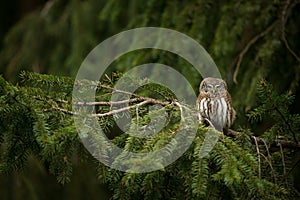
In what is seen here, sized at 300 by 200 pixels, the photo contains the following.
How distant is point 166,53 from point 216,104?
73cm

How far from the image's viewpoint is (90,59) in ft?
11.1

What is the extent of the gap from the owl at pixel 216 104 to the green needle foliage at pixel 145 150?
0.34 meters

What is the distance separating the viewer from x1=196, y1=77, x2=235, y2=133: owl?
7.16ft

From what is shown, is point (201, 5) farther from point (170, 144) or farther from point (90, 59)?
point (170, 144)

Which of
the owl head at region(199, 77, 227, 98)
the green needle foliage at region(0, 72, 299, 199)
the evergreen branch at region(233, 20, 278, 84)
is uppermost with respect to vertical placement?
the evergreen branch at region(233, 20, 278, 84)

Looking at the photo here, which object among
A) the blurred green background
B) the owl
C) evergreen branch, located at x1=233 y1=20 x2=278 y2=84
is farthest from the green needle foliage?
evergreen branch, located at x1=233 y1=20 x2=278 y2=84

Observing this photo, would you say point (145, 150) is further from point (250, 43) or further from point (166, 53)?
point (250, 43)

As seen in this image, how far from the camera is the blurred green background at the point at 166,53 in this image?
2.83 m

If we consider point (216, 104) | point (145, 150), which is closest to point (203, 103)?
point (216, 104)

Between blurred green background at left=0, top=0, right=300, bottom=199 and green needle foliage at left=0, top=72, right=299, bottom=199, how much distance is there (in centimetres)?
87

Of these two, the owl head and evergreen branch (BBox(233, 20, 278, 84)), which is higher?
evergreen branch (BBox(233, 20, 278, 84))

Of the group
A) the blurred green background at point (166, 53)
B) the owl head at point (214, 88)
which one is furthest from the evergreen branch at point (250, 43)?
the owl head at point (214, 88)

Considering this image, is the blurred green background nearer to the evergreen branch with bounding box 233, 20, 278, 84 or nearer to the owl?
the evergreen branch with bounding box 233, 20, 278, 84

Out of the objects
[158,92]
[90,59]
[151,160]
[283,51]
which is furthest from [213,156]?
[90,59]
